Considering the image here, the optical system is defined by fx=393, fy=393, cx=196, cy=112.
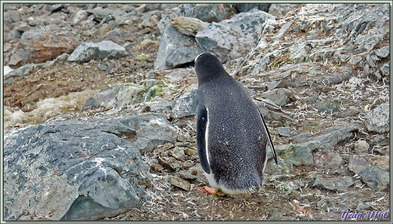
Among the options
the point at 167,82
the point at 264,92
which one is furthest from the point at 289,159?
the point at 167,82

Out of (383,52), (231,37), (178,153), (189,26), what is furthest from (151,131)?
(189,26)

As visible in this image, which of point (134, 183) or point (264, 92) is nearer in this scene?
point (134, 183)

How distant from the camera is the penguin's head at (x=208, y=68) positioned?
14.3ft

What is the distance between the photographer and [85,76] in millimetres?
10188

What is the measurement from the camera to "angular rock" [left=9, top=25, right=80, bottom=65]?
11.8 metres

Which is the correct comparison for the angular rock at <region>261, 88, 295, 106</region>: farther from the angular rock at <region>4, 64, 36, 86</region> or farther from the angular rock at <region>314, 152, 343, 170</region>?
the angular rock at <region>4, 64, 36, 86</region>

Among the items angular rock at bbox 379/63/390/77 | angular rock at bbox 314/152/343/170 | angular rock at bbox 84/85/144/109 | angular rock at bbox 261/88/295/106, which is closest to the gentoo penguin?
angular rock at bbox 314/152/343/170

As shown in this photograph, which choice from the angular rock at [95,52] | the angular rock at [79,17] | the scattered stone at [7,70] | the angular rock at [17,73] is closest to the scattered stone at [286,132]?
the angular rock at [95,52]

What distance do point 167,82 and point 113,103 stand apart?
1125 millimetres

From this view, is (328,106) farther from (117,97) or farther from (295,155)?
(117,97)

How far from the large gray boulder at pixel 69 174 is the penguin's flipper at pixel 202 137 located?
1.91 ft

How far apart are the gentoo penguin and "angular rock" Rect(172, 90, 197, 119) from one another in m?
1.25

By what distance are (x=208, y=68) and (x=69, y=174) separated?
191 centimetres

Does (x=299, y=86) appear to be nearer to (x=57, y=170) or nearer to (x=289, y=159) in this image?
(x=289, y=159)
